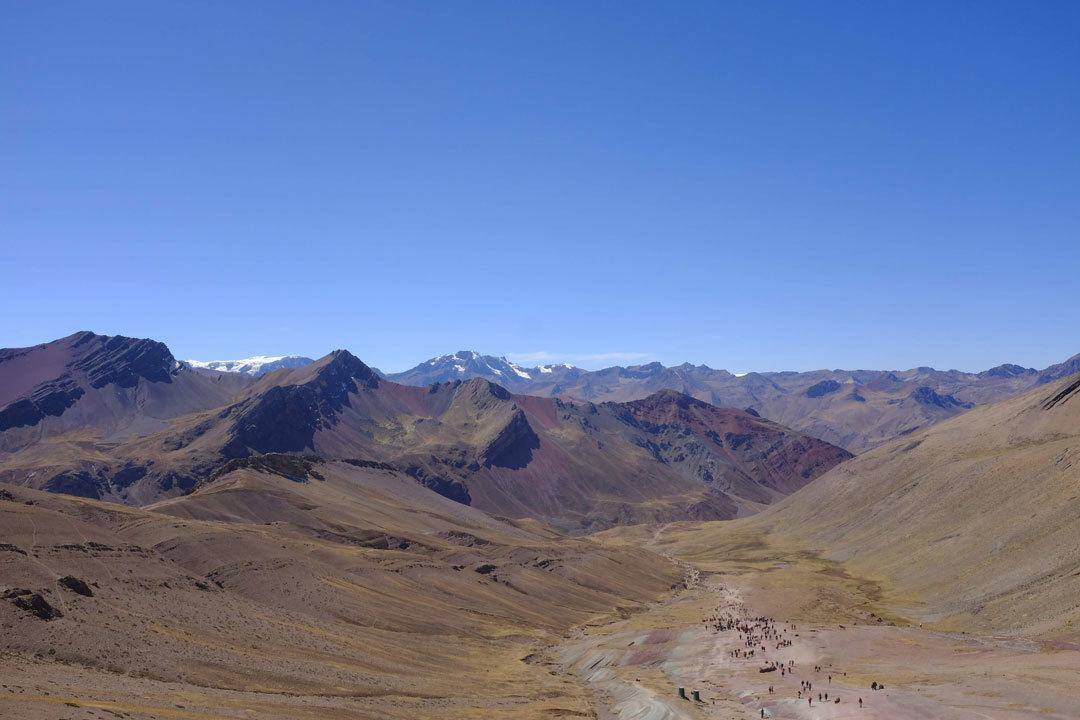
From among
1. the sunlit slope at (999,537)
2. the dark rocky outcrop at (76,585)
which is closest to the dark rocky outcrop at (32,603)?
the dark rocky outcrop at (76,585)

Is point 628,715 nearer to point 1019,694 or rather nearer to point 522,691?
point 522,691

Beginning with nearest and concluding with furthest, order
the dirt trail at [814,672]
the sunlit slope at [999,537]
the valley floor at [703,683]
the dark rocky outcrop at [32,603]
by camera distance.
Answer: the valley floor at [703,683] < the dark rocky outcrop at [32,603] < the dirt trail at [814,672] < the sunlit slope at [999,537]

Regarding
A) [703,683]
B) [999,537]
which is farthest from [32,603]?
[999,537]

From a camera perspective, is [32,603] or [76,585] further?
[76,585]

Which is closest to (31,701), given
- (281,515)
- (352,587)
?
(352,587)

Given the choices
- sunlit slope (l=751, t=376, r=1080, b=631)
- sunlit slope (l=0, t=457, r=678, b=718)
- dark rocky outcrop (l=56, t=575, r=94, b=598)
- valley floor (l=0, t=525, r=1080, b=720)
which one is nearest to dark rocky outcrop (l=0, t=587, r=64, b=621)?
sunlit slope (l=0, t=457, r=678, b=718)

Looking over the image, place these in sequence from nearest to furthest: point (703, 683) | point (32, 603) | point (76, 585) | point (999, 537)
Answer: point (32, 603), point (76, 585), point (703, 683), point (999, 537)

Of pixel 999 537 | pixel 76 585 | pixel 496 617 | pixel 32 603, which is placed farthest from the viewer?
pixel 999 537

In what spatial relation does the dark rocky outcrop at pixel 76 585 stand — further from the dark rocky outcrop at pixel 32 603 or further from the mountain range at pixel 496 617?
the dark rocky outcrop at pixel 32 603

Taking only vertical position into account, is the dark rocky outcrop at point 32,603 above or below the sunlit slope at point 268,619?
above

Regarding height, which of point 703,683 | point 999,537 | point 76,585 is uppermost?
point 76,585

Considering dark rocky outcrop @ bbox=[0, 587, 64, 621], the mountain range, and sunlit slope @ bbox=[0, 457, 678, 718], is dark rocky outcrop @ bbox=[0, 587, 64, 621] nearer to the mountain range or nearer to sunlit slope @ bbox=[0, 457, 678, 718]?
A: the mountain range

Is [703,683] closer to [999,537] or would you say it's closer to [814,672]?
[814,672]

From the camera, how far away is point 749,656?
307ft
